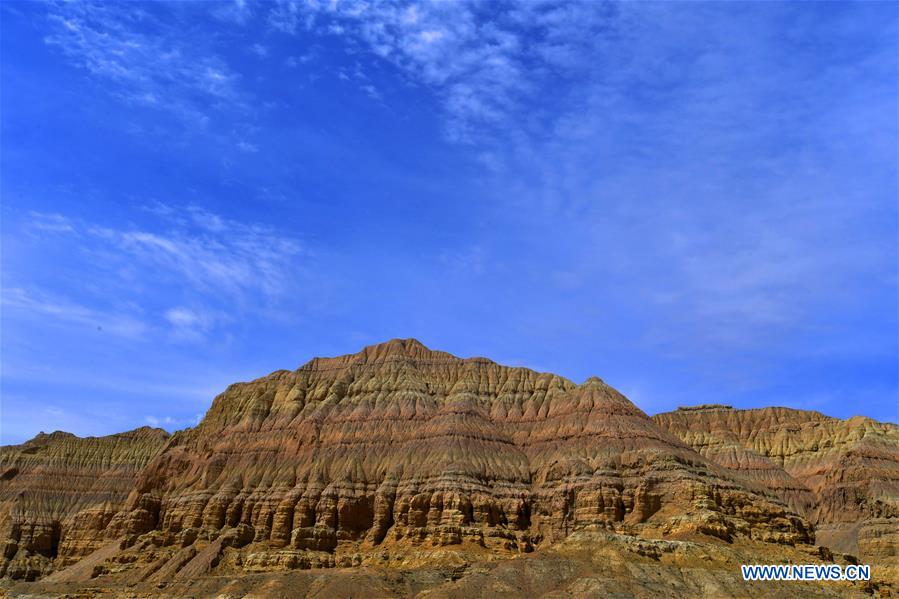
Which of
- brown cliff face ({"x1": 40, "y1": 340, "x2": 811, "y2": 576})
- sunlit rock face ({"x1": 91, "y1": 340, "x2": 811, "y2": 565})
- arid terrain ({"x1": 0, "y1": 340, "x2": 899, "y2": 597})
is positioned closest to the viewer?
arid terrain ({"x1": 0, "y1": 340, "x2": 899, "y2": 597})

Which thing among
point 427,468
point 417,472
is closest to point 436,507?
point 427,468

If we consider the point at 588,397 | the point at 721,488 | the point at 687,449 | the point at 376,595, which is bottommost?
the point at 376,595

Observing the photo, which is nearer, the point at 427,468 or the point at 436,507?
the point at 436,507

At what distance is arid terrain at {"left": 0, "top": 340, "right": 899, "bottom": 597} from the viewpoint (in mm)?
115375

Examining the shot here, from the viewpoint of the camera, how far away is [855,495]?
Answer: 19112cm

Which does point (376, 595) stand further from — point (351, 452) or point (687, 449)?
point (687, 449)

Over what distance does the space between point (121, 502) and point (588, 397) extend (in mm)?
99501

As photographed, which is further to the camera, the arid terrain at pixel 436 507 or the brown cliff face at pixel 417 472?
the brown cliff face at pixel 417 472

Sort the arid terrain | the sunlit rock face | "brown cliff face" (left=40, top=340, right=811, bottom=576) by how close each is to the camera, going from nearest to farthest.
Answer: the arid terrain, "brown cliff face" (left=40, top=340, right=811, bottom=576), the sunlit rock face

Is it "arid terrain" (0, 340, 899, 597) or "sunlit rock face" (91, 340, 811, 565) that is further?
"sunlit rock face" (91, 340, 811, 565)

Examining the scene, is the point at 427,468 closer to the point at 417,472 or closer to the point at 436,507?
the point at 417,472

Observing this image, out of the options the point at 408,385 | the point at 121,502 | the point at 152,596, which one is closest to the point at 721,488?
the point at 408,385

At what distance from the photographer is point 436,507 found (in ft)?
450

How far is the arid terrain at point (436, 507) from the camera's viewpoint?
379ft
